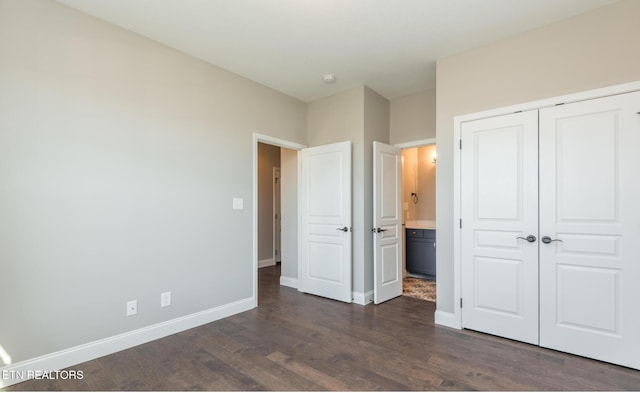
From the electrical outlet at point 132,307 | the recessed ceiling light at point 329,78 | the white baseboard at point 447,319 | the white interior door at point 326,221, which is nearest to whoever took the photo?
the electrical outlet at point 132,307

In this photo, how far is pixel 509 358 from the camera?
2475 mm

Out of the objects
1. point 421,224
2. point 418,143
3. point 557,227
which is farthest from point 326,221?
point 557,227

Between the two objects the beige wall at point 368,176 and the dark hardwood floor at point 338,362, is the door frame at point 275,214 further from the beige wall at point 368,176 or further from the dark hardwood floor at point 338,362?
the dark hardwood floor at point 338,362

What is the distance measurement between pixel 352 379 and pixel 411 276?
362 cm

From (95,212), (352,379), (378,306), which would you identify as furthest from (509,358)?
(95,212)

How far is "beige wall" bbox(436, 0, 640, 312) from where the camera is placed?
2.40 m

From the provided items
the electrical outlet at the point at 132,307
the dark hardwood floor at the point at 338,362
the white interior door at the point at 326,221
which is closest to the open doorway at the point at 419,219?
the white interior door at the point at 326,221

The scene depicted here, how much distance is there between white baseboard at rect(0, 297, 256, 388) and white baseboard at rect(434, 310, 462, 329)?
7.28ft

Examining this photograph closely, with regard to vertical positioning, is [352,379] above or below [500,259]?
below

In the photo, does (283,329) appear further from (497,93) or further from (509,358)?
(497,93)

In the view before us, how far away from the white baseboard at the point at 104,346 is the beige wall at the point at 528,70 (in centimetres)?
246

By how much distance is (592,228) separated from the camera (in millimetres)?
2461

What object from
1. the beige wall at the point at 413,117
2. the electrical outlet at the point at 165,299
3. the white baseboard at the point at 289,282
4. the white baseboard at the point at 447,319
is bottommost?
the white baseboard at the point at 289,282

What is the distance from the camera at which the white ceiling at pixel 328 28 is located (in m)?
2.43
